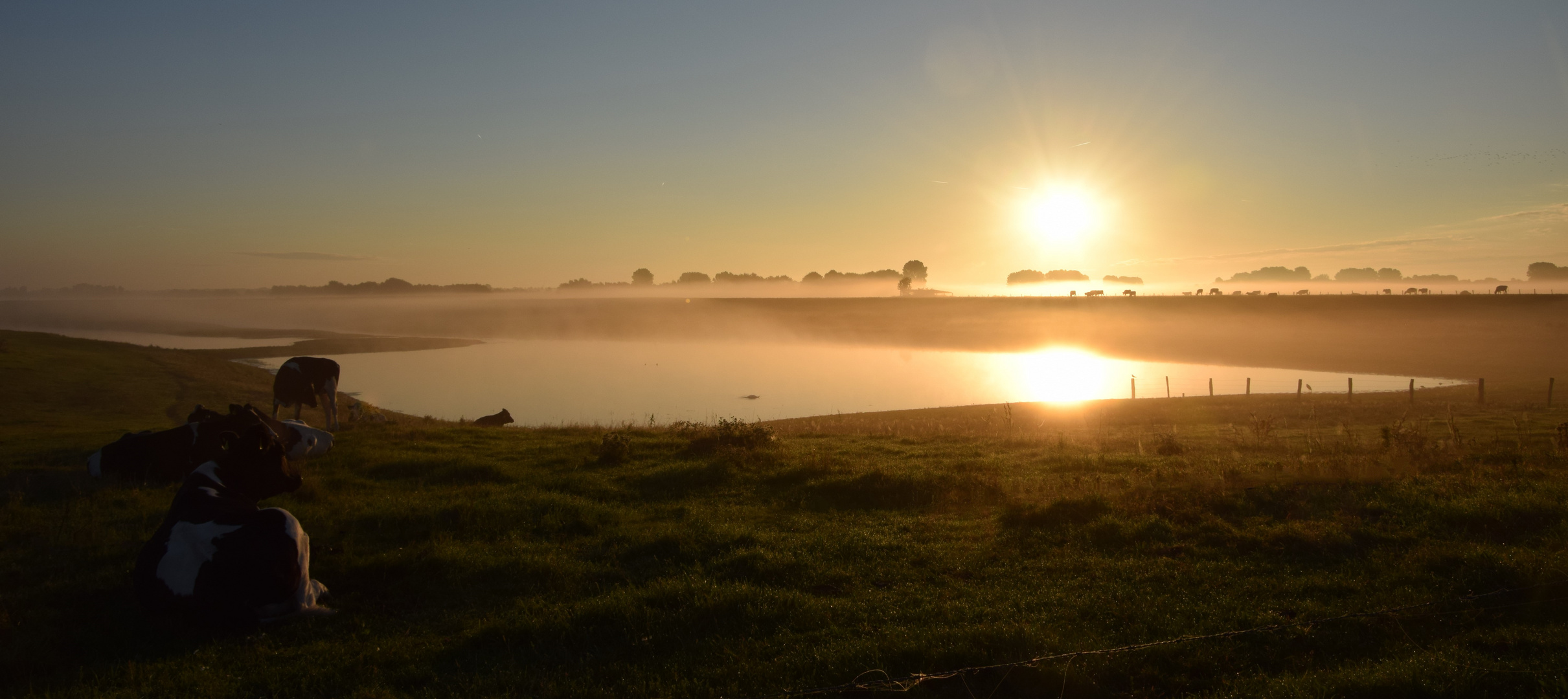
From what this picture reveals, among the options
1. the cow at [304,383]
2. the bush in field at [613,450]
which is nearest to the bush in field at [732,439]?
the bush in field at [613,450]

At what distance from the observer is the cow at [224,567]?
662cm

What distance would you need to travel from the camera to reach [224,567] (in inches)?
265

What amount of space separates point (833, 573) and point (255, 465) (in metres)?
6.55

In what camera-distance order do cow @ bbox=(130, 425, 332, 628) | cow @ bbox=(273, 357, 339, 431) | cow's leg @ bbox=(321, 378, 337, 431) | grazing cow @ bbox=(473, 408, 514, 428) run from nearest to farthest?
1. cow @ bbox=(130, 425, 332, 628)
2. cow's leg @ bbox=(321, 378, 337, 431)
3. cow @ bbox=(273, 357, 339, 431)
4. grazing cow @ bbox=(473, 408, 514, 428)

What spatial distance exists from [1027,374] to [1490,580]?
54.0 meters

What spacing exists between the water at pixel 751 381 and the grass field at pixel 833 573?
20442 mm

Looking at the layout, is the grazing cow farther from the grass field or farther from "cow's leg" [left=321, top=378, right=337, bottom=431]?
the grass field

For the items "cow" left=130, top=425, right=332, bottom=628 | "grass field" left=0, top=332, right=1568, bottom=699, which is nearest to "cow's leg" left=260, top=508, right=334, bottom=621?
"cow" left=130, top=425, right=332, bottom=628

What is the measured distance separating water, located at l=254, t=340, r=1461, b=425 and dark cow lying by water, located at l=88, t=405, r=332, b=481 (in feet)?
66.0

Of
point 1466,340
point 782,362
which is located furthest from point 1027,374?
point 1466,340

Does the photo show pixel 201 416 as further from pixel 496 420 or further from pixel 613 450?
pixel 496 420

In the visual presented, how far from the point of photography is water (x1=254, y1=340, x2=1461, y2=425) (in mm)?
41500

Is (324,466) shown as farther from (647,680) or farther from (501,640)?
(647,680)

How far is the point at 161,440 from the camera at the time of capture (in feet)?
38.4
